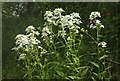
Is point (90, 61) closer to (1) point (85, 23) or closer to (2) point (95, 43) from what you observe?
(2) point (95, 43)

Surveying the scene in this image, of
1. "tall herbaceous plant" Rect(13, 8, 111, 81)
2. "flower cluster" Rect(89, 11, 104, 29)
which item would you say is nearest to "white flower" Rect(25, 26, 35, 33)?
"tall herbaceous plant" Rect(13, 8, 111, 81)

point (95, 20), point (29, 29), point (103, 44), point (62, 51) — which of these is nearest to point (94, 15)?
point (95, 20)

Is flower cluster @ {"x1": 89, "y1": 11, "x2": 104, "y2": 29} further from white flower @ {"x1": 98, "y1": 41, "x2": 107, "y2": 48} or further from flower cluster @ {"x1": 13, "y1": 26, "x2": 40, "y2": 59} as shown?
flower cluster @ {"x1": 13, "y1": 26, "x2": 40, "y2": 59}

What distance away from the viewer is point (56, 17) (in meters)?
1.78

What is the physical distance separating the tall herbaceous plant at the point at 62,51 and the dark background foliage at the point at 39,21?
59 mm

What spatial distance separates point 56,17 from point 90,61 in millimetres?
420

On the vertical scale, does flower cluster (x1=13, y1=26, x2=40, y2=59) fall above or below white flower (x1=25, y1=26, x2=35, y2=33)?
below

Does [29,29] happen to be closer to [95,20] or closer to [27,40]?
[27,40]

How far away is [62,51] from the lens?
1843mm

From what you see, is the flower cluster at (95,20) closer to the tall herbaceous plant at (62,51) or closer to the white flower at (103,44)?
the tall herbaceous plant at (62,51)

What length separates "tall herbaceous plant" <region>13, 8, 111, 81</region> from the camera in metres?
1.74

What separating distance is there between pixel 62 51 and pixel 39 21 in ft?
0.97

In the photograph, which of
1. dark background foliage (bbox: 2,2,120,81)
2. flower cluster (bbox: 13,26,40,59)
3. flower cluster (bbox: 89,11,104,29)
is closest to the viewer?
flower cluster (bbox: 13,26,40,59)

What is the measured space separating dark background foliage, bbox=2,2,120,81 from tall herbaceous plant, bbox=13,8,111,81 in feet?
0.19
